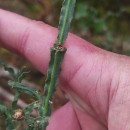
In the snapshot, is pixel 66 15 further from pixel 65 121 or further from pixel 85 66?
pixel 65 121

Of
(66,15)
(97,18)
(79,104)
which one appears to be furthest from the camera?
(97,18)

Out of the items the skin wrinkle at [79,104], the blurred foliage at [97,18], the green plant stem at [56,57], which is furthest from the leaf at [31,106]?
the blurred foliage at [97,18]

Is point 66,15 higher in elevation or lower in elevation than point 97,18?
lower

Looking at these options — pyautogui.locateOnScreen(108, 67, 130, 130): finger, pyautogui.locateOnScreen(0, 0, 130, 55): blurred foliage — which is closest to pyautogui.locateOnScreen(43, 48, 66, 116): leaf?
pyautogui.locateOnScreen(108, 67, 130, 130): finger

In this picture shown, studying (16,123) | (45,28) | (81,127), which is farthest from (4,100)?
(16,123)

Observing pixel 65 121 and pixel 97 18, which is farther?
pixel 97 18

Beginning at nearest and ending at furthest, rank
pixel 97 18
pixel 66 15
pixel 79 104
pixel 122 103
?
1. pixel 66 15
2. pixel 122 103
3. pixel 79 104
4. pixel 97 18

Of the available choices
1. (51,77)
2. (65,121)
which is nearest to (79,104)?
(65,121)
